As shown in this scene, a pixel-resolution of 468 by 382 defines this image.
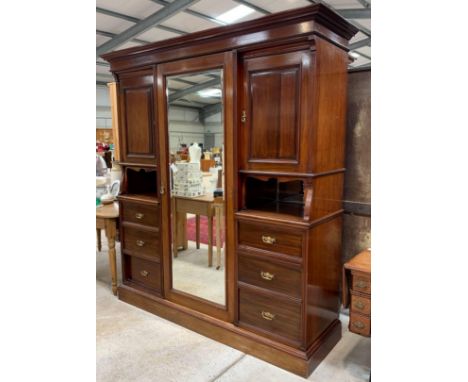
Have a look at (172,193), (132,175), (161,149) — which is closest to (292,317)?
(172,193)

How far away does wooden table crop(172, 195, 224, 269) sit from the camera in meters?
2.44

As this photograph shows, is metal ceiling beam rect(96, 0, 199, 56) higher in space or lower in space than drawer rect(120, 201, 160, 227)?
higher

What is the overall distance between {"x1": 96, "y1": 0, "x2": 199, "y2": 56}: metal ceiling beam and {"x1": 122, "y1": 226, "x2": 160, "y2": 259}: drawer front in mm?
2410

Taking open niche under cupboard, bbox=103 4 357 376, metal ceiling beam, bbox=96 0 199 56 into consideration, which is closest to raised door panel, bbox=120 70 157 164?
open niche under cupboard, bbox=103 4 357 376

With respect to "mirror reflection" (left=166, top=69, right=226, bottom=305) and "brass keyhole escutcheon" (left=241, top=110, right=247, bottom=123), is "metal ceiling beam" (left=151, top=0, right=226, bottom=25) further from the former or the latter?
"brass keyhole escutcheon" (left=241, top=110, right=247, bottom=123)

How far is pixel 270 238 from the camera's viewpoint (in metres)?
2.08

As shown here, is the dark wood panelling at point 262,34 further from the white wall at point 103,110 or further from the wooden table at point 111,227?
the white wall at point 103,110

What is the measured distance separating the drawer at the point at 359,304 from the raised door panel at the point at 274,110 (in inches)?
28.8

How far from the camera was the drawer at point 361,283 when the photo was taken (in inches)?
72.7
